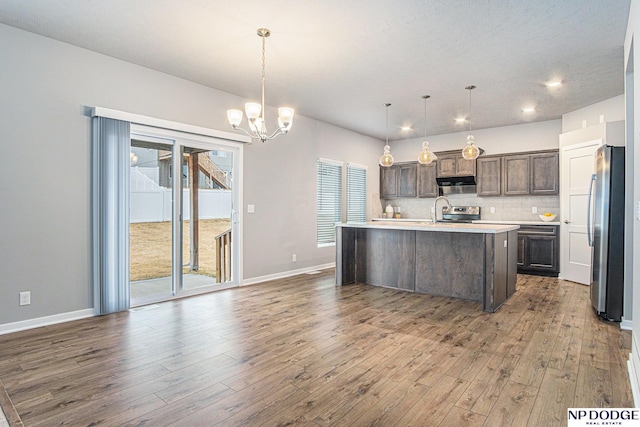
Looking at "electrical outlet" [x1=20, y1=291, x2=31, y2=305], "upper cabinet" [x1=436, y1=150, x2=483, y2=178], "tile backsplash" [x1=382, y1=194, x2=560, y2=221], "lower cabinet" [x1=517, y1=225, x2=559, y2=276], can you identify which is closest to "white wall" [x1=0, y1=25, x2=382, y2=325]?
"electrical outlet" [x1=20, y1=291, x2=31, y2=305]

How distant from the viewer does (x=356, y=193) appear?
7.99 m

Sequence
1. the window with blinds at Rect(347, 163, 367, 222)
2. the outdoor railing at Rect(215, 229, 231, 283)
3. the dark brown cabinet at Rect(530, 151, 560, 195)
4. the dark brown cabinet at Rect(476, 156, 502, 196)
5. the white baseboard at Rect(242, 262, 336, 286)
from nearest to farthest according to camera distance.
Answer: the outdoor railing at Rect(215, 229, 231, 283)
the white baseboard at Rect(242, 262, 336, 286)
the dark brown cabinet at Rect(530, 151, 560, 195)
the dark brown cabinet at Rect(476, 156, 502, 196)
the window with blinds at Rect(347, 163, 367, 222)

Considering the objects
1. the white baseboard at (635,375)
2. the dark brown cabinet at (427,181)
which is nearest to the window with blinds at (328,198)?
the dark brown cabinet at (427,181)

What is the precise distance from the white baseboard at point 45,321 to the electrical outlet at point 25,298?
0.18 meters

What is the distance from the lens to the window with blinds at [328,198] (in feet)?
22.8

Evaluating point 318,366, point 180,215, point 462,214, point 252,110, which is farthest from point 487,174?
point 318,366

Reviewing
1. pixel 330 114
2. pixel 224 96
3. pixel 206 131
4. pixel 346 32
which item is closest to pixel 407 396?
pixel 346 32

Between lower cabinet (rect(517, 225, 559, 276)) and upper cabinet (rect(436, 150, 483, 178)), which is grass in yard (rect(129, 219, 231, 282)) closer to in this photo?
upper cabinet (rect(436, 150, 483, 178))

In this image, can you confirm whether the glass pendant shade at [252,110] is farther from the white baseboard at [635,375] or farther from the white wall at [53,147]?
the white baseboard at [635,375]

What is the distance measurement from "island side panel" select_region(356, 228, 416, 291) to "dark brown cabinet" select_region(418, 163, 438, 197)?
321cm

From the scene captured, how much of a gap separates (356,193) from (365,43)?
15.1ft

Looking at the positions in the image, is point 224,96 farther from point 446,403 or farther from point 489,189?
point 489,189

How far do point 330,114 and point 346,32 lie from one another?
2.94 m

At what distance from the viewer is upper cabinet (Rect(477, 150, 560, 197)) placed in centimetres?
647
